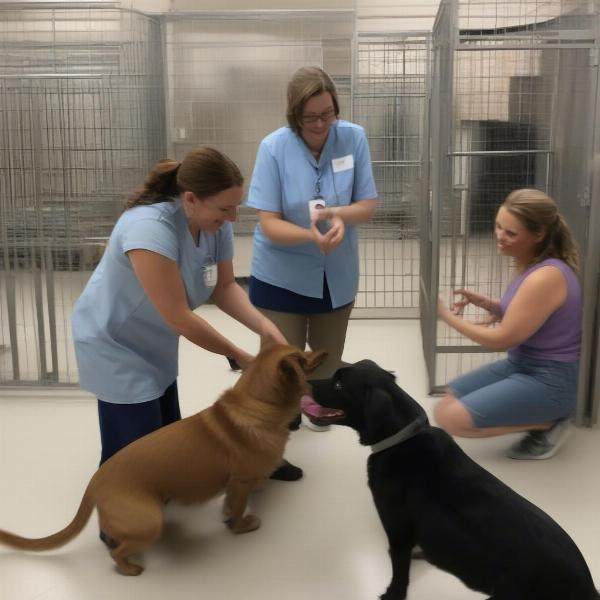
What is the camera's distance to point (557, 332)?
2.81 metres

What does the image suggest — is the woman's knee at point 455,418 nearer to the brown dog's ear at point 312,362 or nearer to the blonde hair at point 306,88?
the brown dog's ear at point 312,362

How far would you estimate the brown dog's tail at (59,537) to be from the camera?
2.08 meters

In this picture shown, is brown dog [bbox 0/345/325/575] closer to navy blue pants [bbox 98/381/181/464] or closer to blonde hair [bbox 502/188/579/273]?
navy blue pants [bbox 98/381/181/464]

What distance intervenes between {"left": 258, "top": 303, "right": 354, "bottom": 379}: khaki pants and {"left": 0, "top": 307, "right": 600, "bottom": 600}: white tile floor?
33 cm

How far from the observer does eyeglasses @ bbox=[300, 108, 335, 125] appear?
8.61 feet

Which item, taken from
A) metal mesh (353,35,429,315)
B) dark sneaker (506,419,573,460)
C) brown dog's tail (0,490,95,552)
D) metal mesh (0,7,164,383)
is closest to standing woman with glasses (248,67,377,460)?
dark sneaker (506,419,573,460)

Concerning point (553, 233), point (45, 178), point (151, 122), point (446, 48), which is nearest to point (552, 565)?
point (553, 233)

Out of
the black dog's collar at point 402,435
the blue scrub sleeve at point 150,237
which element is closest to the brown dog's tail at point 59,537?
the blue scrub sleeve at point 150,237

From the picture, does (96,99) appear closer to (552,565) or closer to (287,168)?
(287,168)

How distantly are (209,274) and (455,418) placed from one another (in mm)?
1084

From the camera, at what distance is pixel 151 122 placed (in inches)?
182

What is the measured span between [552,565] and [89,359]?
1401mm

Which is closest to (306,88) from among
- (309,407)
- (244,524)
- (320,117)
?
(320,117)

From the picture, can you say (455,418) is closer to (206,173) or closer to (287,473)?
(287,473)
